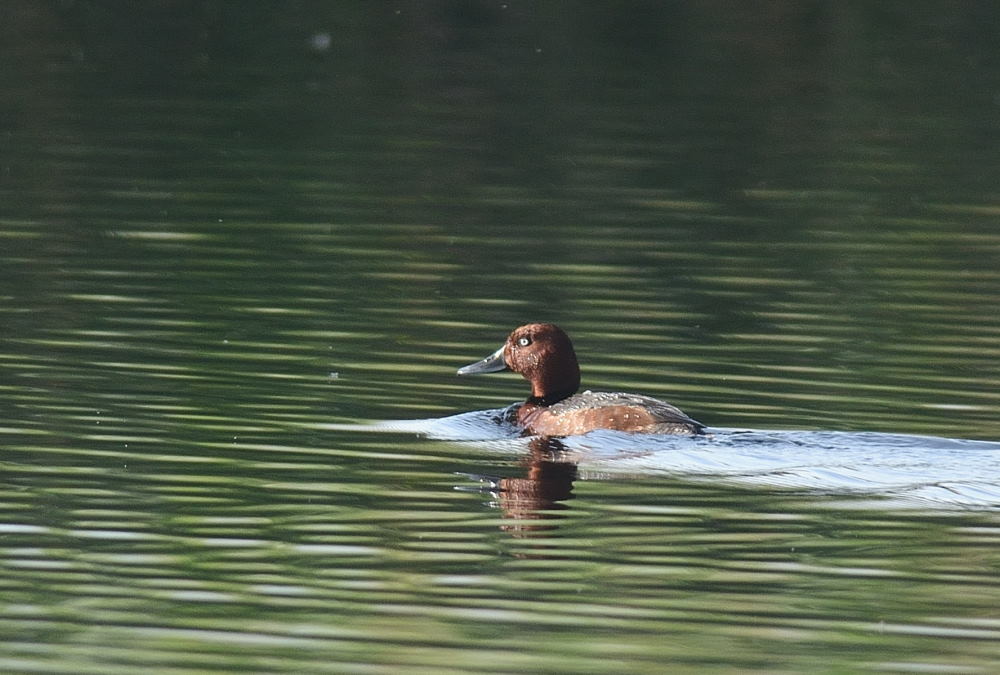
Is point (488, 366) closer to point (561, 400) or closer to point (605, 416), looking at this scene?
point (561, 400)

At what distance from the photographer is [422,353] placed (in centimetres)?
1352

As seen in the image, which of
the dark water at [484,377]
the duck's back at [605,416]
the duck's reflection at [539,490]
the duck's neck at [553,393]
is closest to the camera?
the dark water at [484,377]

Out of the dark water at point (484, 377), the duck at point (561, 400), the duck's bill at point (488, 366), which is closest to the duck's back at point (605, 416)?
the duck at point (561, 400)

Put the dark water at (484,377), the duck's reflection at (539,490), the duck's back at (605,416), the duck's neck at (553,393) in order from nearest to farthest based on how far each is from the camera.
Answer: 1. the dark water at (484,377)
2. the duck's reflection at (539,490)
3. the duck's back at (605,416)
4. the duck's neck at (553,393)

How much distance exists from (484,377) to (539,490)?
3735mm

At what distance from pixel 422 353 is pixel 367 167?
26.6 ft

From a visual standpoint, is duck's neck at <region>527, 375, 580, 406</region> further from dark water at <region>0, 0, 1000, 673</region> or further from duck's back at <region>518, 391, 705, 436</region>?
dark water at <region>0, 0, 1000, 673</region>

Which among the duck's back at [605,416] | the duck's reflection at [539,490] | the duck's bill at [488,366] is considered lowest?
the duck's reflection at [539,490]

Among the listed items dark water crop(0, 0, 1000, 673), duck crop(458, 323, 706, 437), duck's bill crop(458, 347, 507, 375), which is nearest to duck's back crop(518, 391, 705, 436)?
duck crop(458, 323, 706, 437)

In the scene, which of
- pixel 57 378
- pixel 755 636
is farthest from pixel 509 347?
pixel 755 636

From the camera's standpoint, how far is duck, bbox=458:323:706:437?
1132cm

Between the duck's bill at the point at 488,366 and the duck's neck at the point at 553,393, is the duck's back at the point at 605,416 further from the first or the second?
the duck's bill at the point at 488,366

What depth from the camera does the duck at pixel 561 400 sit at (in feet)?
37.1

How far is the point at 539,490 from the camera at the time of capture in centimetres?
1036
